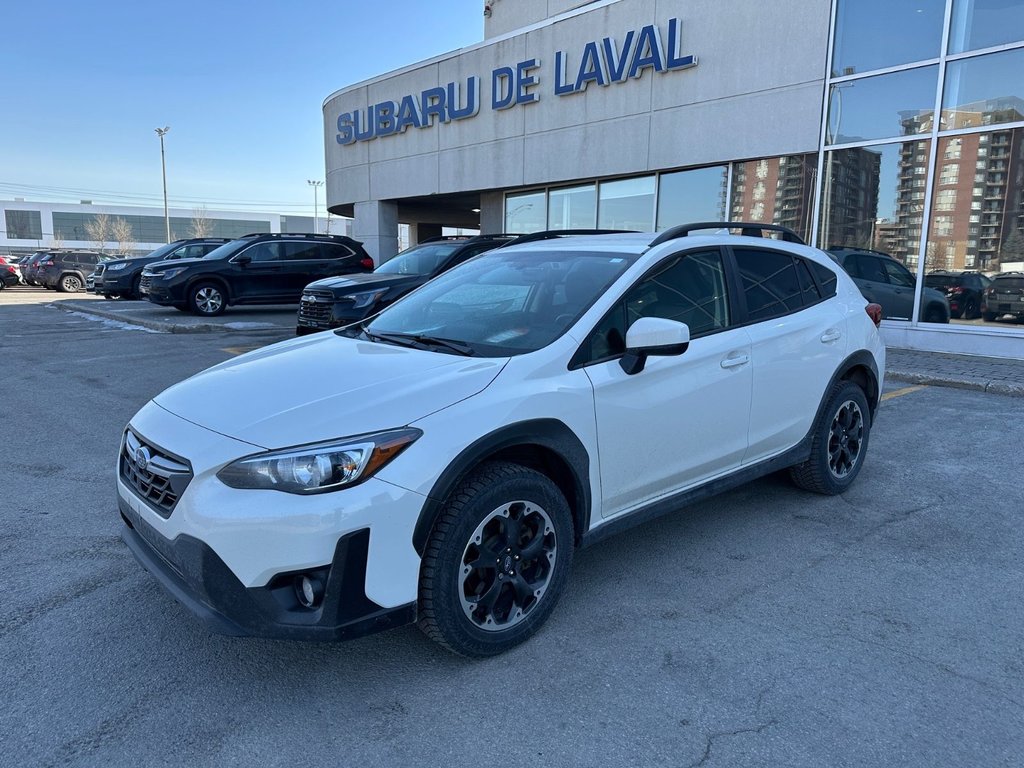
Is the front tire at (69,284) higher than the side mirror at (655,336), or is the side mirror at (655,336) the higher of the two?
the side mirror at (655,336)

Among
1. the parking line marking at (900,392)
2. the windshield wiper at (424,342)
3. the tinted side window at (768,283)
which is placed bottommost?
the parking line marking at (900,392)

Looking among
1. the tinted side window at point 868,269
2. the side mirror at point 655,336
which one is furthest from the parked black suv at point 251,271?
the side mirror at point 655,336

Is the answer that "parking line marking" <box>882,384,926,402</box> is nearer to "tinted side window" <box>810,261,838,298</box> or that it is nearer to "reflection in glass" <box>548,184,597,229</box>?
"tinted side window" <box>810,261,838,298</box>

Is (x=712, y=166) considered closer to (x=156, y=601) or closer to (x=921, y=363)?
(x=921, y=363)

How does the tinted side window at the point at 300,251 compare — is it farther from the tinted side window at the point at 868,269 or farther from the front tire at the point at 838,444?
the front tire at the point at 838,444

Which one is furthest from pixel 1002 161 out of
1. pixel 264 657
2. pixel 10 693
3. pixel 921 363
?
pixel 10 693

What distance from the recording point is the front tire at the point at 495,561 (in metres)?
2.64

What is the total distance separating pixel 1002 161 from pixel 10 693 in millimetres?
12222

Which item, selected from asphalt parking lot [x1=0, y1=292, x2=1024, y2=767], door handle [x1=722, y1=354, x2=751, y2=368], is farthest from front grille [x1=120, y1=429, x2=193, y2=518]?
door handle [x1=722, y1=354, x2=751, y2=368]

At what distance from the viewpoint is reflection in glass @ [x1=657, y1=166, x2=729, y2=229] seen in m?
13.2

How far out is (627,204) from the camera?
14875 millimetres

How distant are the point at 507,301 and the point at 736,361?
48.7 inches

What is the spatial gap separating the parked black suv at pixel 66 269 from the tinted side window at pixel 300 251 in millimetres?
15834

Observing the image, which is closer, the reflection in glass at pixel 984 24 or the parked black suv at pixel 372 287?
the reflection in glass at pixel 984 24
